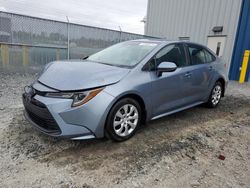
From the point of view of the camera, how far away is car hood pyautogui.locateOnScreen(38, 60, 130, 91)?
252 centimetres

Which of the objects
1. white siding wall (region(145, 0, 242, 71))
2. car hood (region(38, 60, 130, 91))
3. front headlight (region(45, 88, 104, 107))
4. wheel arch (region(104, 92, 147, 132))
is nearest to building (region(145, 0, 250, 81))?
white siding wall (region(145, 0, 242, 71))

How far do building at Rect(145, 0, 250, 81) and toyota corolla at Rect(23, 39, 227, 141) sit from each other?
593 centimetres

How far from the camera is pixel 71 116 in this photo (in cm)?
240

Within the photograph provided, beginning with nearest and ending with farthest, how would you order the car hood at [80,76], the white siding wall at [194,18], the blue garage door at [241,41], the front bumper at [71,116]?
the front bumper at [71,116]
the car hood at [80,76]
the blue garage door at [241,41]
the white siding wall at [194,18]

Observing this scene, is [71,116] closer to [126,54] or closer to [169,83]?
[126,54]

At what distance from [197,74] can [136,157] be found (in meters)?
2.19

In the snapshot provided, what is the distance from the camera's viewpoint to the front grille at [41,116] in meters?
2.45

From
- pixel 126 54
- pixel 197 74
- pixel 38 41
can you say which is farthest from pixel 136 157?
pixel 38 41

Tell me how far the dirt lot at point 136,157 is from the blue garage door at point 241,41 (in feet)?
20.0

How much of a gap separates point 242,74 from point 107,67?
766 cm

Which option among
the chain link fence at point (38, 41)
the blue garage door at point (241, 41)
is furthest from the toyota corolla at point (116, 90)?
the blue garage door at point (241, 41)

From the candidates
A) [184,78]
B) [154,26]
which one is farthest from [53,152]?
[154,26]

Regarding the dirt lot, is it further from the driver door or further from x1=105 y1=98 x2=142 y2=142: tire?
the driver door

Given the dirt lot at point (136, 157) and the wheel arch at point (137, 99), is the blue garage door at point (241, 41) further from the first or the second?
the wheel arch at point (137, 99)
